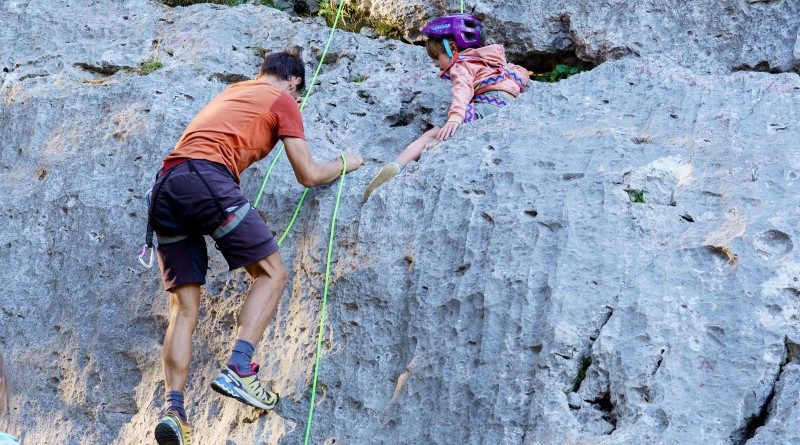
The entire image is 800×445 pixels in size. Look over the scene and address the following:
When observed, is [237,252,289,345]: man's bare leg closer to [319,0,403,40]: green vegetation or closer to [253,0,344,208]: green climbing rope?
[253,0,344,208]: green climbing rope

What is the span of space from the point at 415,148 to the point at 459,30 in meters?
0.93

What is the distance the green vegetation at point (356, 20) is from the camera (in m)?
7.23

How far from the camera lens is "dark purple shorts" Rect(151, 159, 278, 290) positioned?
5.04 metres

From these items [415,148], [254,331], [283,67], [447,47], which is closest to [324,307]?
[254,331]

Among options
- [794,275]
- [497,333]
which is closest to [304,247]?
[497,333]

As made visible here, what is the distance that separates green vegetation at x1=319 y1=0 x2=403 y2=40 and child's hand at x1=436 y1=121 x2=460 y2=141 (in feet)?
5.73

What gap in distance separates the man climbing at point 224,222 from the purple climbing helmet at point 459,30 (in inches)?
47.3

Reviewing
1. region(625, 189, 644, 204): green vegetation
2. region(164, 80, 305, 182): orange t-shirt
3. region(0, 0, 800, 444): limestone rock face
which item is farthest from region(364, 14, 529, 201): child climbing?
region(625, 189, 644, 204): green vegetation

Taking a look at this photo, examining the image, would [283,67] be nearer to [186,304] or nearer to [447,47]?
[447,47]

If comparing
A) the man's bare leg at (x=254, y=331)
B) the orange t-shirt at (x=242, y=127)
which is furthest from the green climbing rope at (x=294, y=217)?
the man's bare leg at (x=254, y=331)

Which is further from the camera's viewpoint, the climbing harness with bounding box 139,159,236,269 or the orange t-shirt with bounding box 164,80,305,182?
the orange t-shirt with bounding box 164,80,305,182

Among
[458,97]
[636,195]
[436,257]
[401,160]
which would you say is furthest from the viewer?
[458,97]

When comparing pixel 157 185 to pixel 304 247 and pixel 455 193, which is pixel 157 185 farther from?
pixel 455 193

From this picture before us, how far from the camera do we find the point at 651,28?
21.7ft
